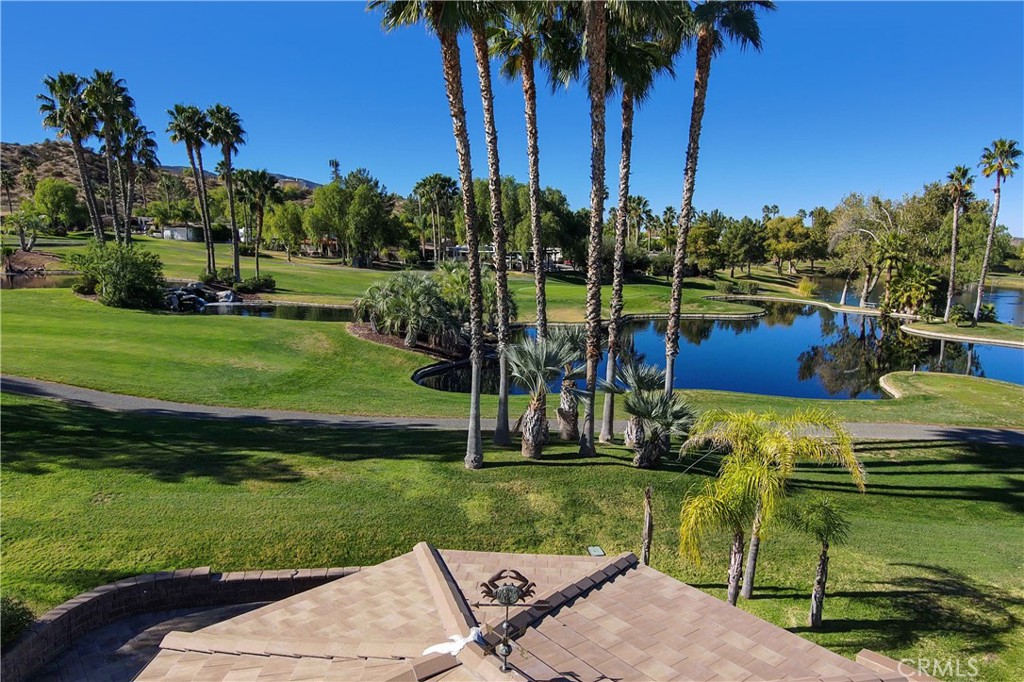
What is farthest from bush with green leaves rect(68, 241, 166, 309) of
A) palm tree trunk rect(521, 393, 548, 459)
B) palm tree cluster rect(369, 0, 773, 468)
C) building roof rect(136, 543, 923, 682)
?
building roof rect(136, 543, 923, 682)

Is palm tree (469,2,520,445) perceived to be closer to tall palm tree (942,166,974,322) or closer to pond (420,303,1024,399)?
pond (420,303,1024,399)

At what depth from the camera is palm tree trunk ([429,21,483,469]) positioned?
13836mm

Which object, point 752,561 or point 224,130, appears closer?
point 752,561

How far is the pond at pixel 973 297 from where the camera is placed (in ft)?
223

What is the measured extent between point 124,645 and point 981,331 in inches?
2445

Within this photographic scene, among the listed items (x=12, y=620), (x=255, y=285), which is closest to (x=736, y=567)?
(x=12, y=620)

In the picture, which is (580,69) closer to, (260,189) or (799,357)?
(799,357)

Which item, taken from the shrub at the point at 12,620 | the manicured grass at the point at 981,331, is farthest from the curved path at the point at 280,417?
the manicured grass at the point at 981,331

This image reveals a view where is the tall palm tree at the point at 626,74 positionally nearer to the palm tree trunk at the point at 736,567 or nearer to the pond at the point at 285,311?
the palm tree trunk at the point at 736,567

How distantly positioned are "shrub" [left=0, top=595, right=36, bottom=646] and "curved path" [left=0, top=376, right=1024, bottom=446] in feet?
34.9

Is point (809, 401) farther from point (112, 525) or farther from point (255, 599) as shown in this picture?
point (112, 525)

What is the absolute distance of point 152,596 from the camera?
33.4 ft

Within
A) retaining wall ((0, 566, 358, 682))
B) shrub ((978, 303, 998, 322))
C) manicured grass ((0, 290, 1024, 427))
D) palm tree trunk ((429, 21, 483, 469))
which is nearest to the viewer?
retaining wall ((0, 566, 358, 682))

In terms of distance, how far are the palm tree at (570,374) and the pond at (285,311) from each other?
3210cm
